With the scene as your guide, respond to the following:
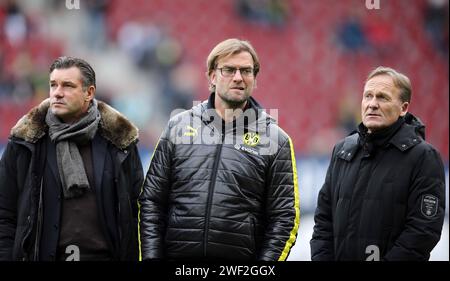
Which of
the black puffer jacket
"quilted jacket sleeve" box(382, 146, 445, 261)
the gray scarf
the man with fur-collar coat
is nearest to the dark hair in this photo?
the man with fur-collar coat

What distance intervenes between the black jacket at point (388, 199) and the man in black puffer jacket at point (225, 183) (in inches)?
8.6

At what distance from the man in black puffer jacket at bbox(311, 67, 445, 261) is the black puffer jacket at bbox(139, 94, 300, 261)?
22 cm

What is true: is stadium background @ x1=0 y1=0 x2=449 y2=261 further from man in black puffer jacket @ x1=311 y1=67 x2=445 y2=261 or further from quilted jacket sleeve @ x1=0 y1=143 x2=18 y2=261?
quilted jacket sleeve @ x1=0 y1=143 x2=18 y2=261

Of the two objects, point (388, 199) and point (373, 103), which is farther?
point (373, 103)

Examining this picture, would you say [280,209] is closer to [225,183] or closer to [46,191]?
[225,183]

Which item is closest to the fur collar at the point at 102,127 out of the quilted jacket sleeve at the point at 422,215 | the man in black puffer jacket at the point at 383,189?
the man in black puffer jacket at the point at 383,189

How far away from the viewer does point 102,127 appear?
157 inches

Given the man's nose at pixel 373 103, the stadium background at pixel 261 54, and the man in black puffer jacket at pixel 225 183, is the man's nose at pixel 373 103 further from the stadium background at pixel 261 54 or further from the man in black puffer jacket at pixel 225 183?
the stadium background at pixel 261 54

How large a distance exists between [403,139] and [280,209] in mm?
609

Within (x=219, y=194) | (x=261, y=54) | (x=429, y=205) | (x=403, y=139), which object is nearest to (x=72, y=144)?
(x=219, y=194)

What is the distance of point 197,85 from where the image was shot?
27.5ft

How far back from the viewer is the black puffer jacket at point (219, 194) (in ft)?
12.4
